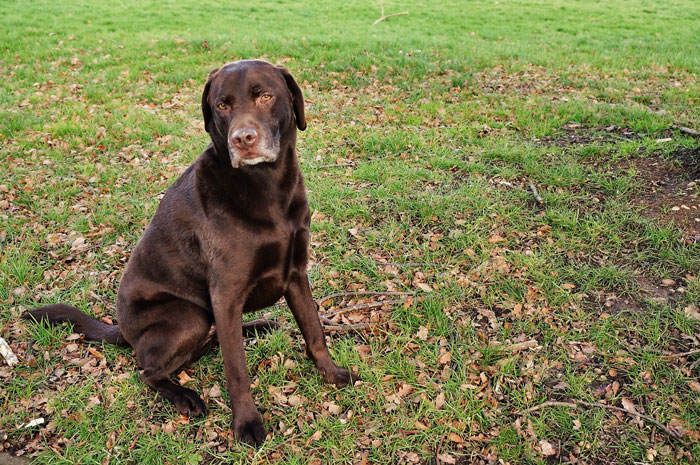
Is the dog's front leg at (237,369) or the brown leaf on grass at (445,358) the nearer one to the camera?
the dog's front leg at (237,369)

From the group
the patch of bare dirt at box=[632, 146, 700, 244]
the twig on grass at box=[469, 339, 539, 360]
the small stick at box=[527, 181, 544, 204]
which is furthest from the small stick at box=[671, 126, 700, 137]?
the twig on grass at box=[469, 339, 539, 360]

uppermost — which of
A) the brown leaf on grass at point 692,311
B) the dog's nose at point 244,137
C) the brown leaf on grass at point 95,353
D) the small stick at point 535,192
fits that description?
the dog's nose at point 244,137

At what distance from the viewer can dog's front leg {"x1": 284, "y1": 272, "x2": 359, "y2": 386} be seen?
121 inches

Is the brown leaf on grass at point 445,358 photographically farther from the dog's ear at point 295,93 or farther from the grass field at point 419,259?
the dog's ear at point 295,93

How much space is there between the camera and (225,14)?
601 inches

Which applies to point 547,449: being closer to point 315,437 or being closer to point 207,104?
point 315,437

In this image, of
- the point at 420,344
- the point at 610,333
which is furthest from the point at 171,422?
the point at 610,333

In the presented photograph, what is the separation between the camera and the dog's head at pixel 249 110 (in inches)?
98.3

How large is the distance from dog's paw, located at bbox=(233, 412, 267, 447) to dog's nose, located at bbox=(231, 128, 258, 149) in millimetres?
1524

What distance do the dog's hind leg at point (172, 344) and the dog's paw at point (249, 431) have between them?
293 mm

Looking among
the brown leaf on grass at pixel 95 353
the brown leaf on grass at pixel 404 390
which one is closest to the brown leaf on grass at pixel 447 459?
the brown leaf on grass at pixel 404 390

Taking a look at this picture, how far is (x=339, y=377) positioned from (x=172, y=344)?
1.04 m

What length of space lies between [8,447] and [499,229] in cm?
396

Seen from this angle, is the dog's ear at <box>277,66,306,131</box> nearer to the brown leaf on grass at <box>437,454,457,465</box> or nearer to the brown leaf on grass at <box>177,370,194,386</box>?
the brown leaf on grass at <box>177,370,194,386</box>
